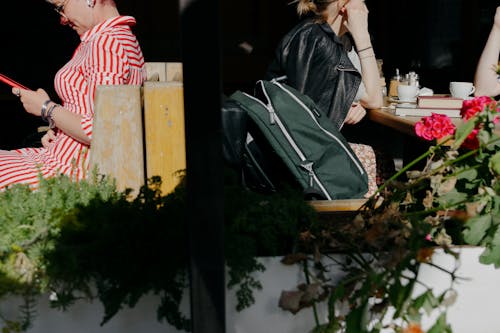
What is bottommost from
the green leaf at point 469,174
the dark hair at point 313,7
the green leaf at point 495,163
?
the green leaf at point 469,174

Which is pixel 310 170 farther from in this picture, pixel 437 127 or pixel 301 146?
pixel 437 127

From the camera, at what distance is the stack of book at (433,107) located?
2.71 m

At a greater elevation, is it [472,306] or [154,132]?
[154,132]

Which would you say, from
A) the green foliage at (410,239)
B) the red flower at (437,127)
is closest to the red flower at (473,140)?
the green foliage at (410,239)

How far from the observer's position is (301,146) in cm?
231

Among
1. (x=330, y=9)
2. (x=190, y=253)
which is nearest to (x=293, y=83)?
(x=330, y=9)

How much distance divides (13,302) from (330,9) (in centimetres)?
202

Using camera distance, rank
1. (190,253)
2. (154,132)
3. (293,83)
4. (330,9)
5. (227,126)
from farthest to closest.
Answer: (330,9)
(293,83)
(227,126)
(154,132)
(190,253)

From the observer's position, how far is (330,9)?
3008 mm

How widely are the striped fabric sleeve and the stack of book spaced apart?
1186 mm

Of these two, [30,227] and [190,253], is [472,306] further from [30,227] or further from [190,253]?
[30,227]

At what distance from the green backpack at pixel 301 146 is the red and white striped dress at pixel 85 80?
1.30 feet

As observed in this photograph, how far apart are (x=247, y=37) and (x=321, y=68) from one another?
3.27m

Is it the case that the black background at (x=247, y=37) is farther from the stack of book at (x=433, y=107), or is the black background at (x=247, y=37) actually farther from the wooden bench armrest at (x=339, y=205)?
the wooden bench armrest at (x=339, y=205)
